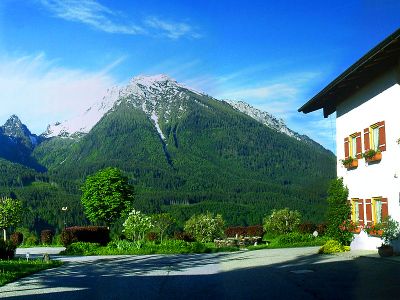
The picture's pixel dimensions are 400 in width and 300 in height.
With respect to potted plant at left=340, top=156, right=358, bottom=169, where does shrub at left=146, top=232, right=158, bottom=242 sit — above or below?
below

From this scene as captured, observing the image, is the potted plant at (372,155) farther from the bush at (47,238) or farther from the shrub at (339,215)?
the bush at (47,238)

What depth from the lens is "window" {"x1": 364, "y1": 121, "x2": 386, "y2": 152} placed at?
2198cm

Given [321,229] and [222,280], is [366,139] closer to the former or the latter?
[222,280]

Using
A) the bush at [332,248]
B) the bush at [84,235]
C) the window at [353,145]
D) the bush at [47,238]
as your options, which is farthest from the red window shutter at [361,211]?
the bush at [47,238]

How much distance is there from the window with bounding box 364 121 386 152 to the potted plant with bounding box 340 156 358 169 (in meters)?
1.04

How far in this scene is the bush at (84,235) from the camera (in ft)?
111

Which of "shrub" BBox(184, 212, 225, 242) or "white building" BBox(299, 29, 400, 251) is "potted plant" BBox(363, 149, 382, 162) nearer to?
"white building" BBox(299, 29, 400, 251)

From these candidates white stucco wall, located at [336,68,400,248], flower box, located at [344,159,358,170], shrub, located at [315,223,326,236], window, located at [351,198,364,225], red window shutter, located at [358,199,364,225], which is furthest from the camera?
shrub, located at [315,223,326,236]

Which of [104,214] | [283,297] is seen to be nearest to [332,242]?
[283,297]

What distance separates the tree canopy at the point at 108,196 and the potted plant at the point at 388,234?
2219cm

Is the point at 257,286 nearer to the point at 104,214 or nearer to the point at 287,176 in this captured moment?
the point at 104,214

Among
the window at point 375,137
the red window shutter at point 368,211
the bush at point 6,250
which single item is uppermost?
the window at point 375,137

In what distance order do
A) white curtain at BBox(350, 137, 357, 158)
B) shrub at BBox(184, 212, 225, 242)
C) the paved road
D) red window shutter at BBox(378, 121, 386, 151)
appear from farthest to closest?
shrub at BBox(184, 212, 225, 242) < white curtain at BBox(350, 137, 357, 158) < red window shutter at BBox(378, 121, 386, 151) < the paved road

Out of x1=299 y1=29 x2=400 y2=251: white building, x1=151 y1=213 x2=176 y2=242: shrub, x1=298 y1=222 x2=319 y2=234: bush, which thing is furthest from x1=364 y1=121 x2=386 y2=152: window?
x1=151 y1=213 x2=176 y2=242: shrub
